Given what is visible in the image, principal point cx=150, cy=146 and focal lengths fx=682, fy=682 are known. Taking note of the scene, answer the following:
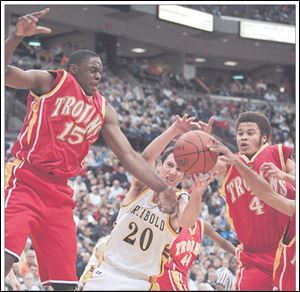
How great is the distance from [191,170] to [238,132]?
2.23 ft

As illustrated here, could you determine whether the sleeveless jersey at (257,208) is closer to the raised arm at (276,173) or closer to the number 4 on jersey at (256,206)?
the number 4 on jersey at (256,206)

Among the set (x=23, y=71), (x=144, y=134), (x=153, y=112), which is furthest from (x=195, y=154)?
(x=153, y=112)

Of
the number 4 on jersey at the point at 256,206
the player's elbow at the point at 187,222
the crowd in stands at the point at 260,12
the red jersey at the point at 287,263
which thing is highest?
the crowd in stands at the point at 260,12

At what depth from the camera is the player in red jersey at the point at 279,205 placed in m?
4.22

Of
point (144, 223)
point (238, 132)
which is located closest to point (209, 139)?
point (238, 132)

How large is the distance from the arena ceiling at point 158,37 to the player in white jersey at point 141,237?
14906mm

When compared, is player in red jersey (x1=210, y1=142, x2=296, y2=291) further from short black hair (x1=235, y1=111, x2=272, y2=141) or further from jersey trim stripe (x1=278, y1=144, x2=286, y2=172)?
short black hair (x1=235, y1=111, x2=272, y2=141)

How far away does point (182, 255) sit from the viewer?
5883 millimetres

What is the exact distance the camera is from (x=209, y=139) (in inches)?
176

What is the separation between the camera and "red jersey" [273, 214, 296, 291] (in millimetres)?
4391

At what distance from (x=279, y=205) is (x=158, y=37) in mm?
20129

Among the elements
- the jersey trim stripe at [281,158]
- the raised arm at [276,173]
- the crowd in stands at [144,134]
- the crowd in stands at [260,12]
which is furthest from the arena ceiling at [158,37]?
the raised arm at [276,173]

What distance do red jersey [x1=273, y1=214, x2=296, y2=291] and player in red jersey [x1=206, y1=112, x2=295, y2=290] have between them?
0.24m

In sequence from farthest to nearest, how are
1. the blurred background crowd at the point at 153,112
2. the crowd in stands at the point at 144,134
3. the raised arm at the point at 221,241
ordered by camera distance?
the blurred background crowd at the point at 153,112 → the crowd in stands at the point at 144,134 → the raised arm at the point at 221,241
